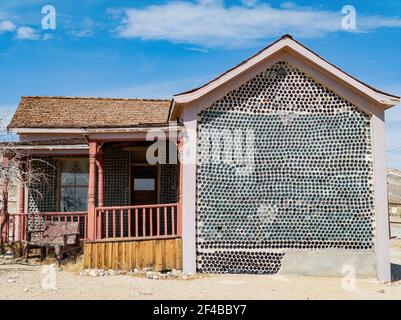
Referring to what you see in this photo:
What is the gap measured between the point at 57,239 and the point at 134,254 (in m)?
2.38

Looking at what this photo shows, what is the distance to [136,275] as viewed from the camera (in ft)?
31.8

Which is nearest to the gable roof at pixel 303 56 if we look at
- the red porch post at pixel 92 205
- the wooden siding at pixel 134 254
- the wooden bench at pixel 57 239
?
the red porch post at pixel 92 205

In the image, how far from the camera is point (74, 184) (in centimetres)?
1360

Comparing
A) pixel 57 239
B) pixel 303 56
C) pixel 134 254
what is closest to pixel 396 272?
pixel 303 56

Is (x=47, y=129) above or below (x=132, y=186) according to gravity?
above

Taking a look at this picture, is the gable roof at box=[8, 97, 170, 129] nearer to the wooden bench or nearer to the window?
the window

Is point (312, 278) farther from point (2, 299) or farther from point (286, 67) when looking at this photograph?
point (2, 299)

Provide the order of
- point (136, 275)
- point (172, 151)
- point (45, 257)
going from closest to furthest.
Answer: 1. point (136, 275)
2. point (45, 257)
3. point (172, 151)

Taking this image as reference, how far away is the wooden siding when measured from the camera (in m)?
9.94

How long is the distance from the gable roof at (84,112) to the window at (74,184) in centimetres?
105

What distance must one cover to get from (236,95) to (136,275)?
4.11m

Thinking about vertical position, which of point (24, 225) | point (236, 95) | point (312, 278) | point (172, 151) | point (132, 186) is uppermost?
point (236, 95)
